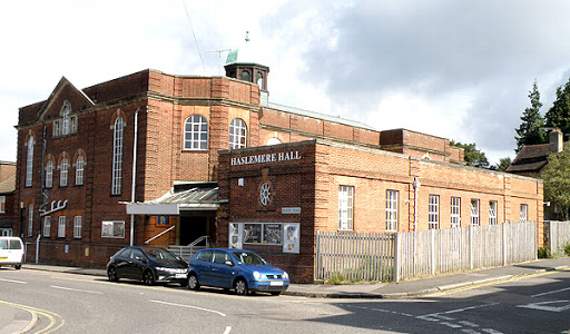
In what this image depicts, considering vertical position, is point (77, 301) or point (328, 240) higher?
point (328, 240)

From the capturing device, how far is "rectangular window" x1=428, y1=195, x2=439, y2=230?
101 ft

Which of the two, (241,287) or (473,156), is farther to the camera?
(473,156)

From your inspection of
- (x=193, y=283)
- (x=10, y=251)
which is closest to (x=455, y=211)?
(x=193, y=283)

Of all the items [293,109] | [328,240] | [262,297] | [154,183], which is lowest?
[262,297]

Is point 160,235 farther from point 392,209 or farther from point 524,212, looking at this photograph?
point 524,212

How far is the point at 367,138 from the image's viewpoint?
4856 cm

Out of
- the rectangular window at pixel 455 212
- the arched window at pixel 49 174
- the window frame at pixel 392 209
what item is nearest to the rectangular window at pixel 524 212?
the rectangular window at pixel 455 212

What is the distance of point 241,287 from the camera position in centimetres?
2030

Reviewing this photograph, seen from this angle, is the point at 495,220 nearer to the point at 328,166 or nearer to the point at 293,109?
the point at 328,166

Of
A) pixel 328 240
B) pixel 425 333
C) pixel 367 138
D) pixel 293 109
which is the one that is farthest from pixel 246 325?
pixel 293 109

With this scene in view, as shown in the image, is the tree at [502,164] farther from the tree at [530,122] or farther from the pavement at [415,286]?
the pavement at [415,286]

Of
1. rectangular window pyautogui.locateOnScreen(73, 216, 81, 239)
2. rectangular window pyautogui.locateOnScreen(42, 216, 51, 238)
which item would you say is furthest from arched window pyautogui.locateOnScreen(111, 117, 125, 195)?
rectangular window pyautogui.locateOnScreen(42, 216, 51, 238)

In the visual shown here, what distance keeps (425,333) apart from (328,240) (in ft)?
A: 39.6

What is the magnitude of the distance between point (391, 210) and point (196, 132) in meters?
12.1
